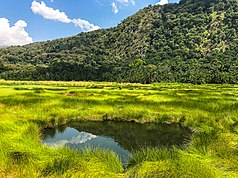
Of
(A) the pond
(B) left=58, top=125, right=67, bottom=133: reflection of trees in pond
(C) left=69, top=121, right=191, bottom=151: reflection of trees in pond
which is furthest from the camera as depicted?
(B) left=58, top=125, right=67, bottom=133: reflection of trees in pond

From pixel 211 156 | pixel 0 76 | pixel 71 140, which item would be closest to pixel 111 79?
pixel 0 76

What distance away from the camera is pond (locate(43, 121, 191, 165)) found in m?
23.4

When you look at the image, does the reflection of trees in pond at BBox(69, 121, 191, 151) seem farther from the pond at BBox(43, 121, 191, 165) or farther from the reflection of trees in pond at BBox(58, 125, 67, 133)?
the reflection of trees in pond at BBox(58, 125, 67, 133)

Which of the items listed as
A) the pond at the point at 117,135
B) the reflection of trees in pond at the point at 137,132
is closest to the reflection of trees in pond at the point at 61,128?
the pond at the point at 117,135

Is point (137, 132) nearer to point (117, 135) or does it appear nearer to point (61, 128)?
point (117, 135)

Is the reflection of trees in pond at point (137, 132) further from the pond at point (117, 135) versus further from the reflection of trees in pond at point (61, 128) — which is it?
the reflection of trees in pond at point (61, 128)

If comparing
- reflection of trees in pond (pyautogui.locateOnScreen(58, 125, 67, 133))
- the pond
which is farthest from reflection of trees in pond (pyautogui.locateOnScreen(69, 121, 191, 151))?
reflection of trees in pond (pyautogui.locateOnScreen(58, 125, 67, 133))

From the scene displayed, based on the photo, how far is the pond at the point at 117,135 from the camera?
23.4m

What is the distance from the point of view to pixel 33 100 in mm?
34281

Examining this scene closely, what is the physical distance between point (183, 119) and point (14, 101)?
1827 centimetres

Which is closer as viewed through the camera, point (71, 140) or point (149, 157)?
point (149, 157)

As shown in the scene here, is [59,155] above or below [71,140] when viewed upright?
above

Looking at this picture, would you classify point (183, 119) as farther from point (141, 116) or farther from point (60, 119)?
point (60, 119)

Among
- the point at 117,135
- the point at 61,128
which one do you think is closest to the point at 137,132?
the point at 117,135
